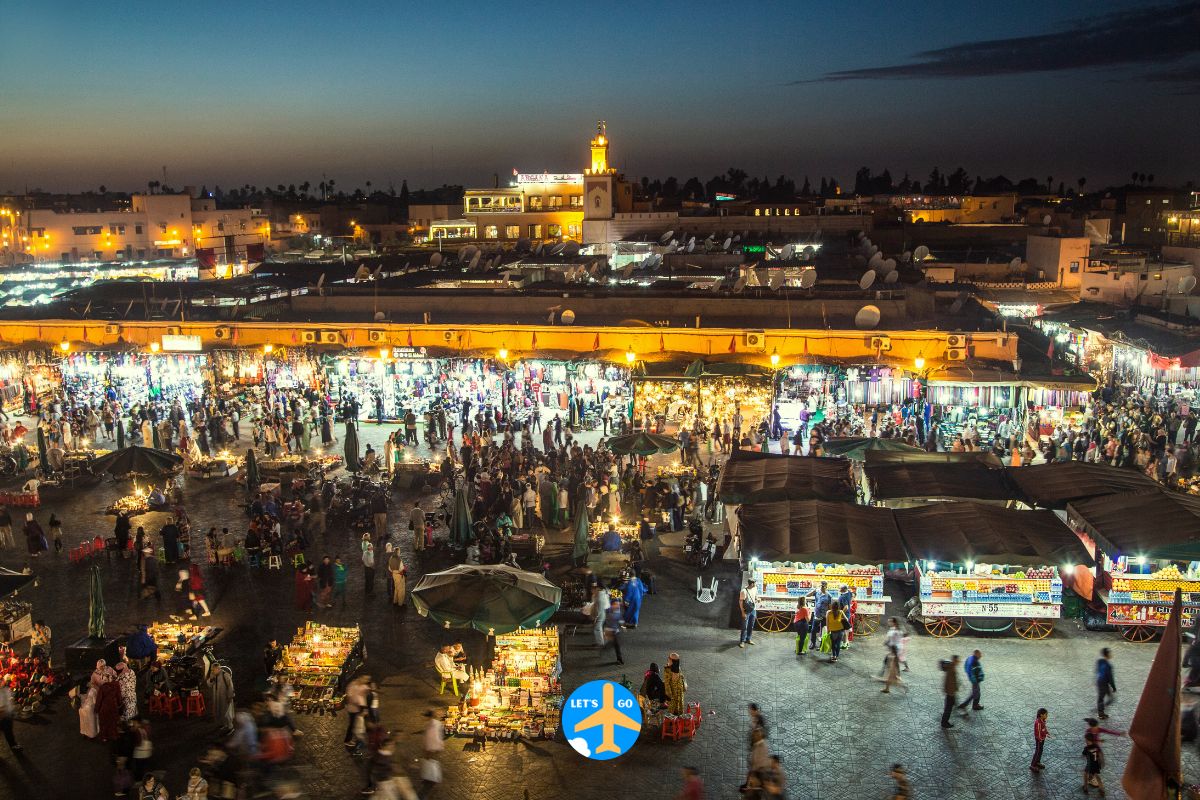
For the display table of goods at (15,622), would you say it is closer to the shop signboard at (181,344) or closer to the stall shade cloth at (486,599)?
the stall shade cloth at (486,599)

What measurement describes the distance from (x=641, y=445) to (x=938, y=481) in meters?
5.40

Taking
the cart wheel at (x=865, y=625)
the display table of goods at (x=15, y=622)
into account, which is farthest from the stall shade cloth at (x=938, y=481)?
the display table of goods at (x=15, y=622)

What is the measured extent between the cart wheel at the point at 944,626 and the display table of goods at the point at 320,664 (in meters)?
7.27

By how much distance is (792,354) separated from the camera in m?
23.0

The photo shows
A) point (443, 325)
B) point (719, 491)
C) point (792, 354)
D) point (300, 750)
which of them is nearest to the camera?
point (300, 750)

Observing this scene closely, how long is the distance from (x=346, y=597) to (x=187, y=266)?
148ft

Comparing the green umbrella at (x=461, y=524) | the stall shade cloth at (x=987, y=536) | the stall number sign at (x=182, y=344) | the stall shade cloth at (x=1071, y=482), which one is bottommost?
the green umbrella at (x=461, y=524)

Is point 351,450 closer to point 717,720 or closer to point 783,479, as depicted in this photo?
point 783,479

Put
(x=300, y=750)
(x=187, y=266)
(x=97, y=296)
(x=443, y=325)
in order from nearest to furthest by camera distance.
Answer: (x=300, y=750)
(x=443, y=325)
(x=97, y=296)
(x=187, y=266)

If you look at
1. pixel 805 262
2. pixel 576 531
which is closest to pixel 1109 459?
pixel 576 531

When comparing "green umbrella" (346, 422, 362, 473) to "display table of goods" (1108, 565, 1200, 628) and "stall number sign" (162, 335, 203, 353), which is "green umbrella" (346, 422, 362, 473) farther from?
"display table of goods" (1108, 565, 1200, 628)

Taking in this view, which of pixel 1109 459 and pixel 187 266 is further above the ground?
pixel 187 266

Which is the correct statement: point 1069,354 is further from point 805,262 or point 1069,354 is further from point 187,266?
point 187,266

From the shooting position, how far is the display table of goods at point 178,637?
11.5 meters
